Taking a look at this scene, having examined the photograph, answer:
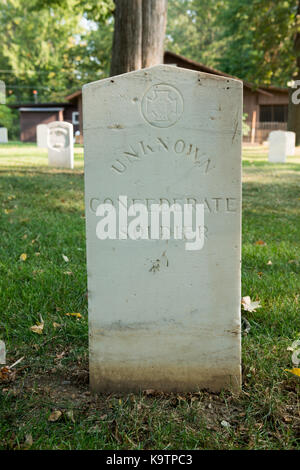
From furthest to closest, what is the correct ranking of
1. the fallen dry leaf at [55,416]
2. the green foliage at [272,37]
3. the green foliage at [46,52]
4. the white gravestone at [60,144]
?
1. the green foliage at [46,52]
2. the green foliage at [272,37]
3. the white gravestone at [60,144]
4. the fallen dry leaf at [55,416]

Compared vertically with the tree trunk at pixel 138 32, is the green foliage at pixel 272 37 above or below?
above

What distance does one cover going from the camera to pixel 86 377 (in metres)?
2.59

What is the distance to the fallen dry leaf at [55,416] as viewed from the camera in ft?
7.20

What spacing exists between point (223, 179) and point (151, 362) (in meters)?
1.04

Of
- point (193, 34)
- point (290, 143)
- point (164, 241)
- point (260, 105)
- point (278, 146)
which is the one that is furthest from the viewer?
point (193, 34)

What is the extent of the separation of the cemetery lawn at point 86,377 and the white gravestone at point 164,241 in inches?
7.0

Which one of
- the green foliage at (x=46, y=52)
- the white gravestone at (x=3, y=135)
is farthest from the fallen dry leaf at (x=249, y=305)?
the green foliage at (x=46, y=52)

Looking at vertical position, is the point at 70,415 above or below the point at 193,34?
below

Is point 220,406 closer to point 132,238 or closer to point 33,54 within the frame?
point 132,238

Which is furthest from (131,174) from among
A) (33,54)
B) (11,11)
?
(11,11)

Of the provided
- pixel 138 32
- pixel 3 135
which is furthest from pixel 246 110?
pixel 138 32

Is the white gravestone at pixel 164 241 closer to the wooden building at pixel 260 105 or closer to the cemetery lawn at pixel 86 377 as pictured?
the cemetery lawn at pixel 86 377

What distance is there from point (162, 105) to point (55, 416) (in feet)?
5.29

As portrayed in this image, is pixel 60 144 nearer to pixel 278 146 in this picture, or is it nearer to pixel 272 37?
pixel 278 146
